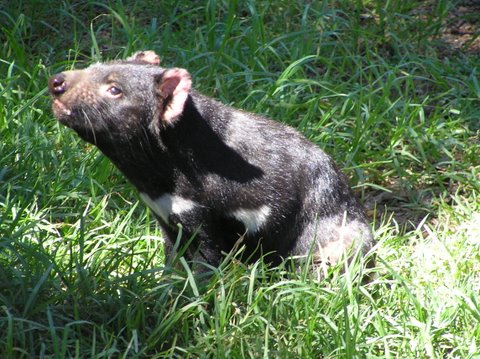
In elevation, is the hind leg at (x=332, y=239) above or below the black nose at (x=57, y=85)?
below

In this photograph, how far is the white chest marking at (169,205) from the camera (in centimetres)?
391

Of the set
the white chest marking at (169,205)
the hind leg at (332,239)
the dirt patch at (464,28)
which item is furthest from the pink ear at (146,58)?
the dirt patch at (464,28)

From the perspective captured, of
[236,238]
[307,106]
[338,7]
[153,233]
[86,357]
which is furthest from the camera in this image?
[338,7]

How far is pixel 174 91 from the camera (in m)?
3.80

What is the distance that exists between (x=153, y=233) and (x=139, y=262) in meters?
0.58

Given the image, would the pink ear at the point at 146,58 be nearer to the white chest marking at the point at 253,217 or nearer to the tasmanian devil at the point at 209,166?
the tasmanian devil at the point at 209,166

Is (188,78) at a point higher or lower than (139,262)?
higher

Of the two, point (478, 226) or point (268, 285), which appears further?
point (478, 226)

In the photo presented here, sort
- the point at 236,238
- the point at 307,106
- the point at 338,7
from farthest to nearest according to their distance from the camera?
1. the point at 338,7
2. the point at 307,106
3. the point at 236,238

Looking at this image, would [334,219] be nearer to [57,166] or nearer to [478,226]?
[478,226]

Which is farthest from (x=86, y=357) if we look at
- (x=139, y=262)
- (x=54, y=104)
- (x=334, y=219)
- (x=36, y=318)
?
(x=334, y=219)

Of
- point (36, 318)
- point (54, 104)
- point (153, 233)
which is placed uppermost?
point (54, 104)

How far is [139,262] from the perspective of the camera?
12.5ft

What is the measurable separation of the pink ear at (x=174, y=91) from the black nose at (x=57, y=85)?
37cm
